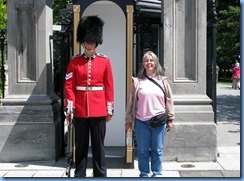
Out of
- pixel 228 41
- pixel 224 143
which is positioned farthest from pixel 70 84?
pixel 228 41

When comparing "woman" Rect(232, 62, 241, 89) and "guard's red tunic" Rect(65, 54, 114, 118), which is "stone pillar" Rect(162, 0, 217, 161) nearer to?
"guard's red tunic" Rect(65, 54, 114, 118)

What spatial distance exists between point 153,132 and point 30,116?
8.42 feet

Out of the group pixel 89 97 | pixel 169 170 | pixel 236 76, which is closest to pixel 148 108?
pixel 89 97

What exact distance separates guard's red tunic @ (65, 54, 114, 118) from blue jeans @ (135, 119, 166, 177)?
0.53 meters

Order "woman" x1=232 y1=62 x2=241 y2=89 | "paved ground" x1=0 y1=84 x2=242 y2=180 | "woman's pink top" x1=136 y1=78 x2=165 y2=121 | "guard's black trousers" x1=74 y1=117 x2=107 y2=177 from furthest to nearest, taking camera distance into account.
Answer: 1. "woman" x1=232 y1=62 x2=241 y2=89
2. "paved ground" x1=0 y1=84 x2=242 y2=180
3. "guard's black trousers" x1=74 y1=117 x2=107 y2=177
4. "woman's pink top" x1=136 y1=78 x2=165 y2=121

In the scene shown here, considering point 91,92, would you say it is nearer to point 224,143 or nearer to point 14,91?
point 14,91

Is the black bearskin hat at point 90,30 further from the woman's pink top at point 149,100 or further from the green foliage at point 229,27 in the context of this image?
the green foliage at point 229,27

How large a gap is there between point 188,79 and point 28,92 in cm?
275

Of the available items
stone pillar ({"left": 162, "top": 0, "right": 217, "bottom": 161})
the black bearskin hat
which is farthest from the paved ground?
the black bearskin hat

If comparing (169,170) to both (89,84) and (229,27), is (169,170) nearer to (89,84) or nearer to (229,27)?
(89,84)

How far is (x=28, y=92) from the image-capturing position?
752cm

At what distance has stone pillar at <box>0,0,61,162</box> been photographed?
7.39 metres

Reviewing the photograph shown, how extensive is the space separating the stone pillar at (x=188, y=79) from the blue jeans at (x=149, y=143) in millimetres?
1498

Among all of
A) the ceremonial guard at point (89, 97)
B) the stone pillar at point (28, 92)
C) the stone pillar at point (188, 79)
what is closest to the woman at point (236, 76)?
the stone pillar at point (188, 79)
